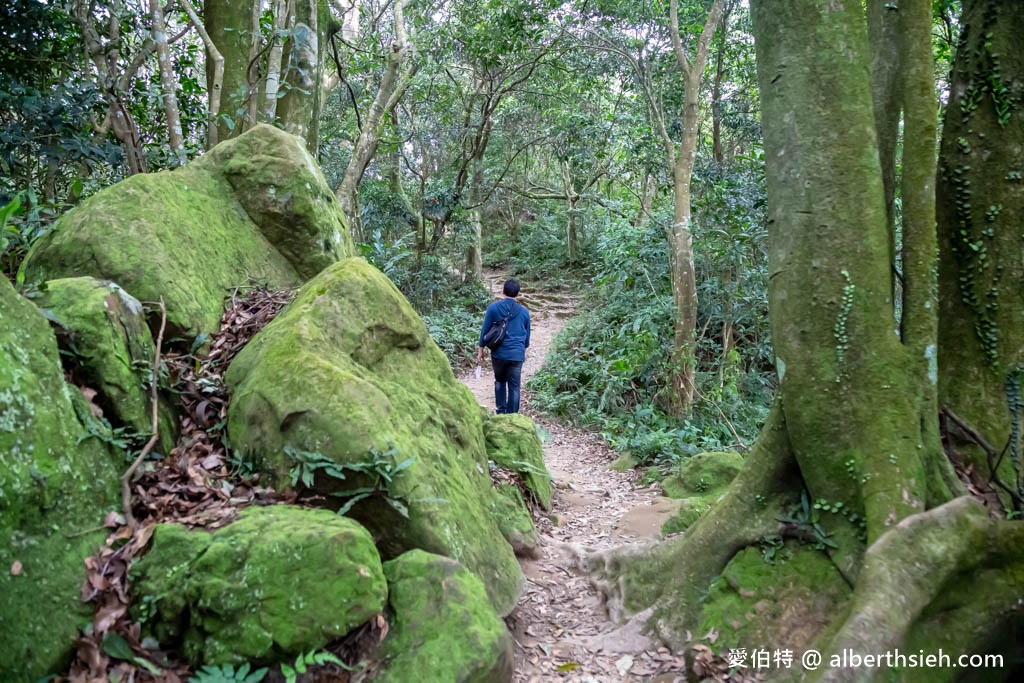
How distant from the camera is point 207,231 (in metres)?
5.18

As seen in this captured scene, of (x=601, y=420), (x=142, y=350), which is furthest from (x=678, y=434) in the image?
(x=142, y=350)

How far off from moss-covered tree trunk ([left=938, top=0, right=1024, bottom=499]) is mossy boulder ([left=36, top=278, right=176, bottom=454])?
16.0ft

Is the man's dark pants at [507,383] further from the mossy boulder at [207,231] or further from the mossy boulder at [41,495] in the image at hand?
the mossy boulder at [41,495]

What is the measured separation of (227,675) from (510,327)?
624 centimetres

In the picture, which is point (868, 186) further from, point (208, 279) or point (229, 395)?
point (208, 279)

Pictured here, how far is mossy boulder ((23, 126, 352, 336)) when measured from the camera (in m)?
4.30

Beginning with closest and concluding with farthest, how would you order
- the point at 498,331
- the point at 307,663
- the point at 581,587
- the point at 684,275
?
the point at 307,663 < the point at 581,587 < the point at 498,331 < the point at 684,275

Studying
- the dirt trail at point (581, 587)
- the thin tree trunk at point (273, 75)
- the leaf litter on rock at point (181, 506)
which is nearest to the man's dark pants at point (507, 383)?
the dirt trail at point (581, 587)

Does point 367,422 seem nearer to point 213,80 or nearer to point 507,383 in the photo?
point 507,383

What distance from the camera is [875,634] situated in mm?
2932

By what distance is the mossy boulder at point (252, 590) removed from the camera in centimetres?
273

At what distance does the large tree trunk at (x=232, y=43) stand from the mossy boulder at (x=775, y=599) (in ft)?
23.6

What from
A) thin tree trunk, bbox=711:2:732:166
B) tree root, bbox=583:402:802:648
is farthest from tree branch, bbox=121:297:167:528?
thin tree trunk, bbox=711:2:732:166

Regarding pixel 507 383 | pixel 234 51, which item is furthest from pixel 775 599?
pixel 234 51
